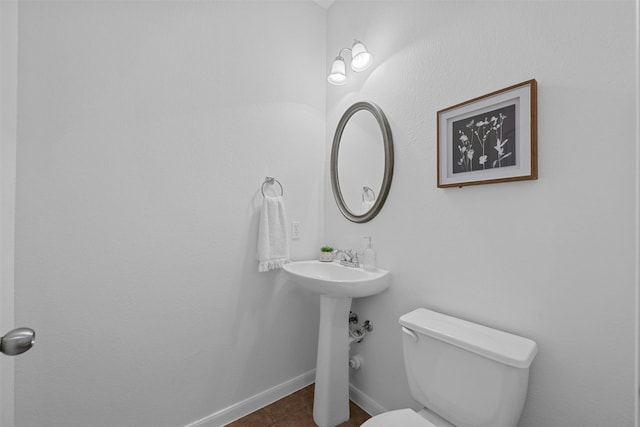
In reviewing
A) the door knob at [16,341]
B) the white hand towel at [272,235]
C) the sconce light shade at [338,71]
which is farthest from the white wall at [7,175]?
the sconce light shade at [338,71]

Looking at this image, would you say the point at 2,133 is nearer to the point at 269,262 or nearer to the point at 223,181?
the point at 223,181

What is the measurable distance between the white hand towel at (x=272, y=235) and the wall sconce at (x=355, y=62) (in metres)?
0.83

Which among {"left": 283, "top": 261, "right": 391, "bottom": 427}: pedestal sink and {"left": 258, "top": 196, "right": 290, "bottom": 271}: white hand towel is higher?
{"left": 258, "top": 196, "right": 290, "bottom": 271}: white hand towel

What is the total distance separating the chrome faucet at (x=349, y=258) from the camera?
1572 millimetres

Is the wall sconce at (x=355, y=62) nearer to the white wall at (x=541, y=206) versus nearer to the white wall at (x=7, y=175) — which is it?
the white wall at (x=541, y=206)

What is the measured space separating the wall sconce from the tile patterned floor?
6.58 feet

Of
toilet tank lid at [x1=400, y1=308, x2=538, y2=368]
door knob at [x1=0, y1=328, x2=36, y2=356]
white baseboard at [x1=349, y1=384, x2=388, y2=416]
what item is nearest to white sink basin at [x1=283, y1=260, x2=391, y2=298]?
toilet tank lid at [x1=400, y1=308, x2=538, y2=368]

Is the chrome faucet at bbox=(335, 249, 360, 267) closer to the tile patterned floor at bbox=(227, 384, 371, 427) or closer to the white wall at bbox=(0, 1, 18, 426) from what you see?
the tile patterned floor at bbox=(227, 384, 371, 427)

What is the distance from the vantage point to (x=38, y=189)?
3.39ft

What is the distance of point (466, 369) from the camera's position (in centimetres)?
91

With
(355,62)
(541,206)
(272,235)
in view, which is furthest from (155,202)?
(541,206)

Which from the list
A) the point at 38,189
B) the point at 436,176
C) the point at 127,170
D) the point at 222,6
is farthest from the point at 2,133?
the point at 436,176

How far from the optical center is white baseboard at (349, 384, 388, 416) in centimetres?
150

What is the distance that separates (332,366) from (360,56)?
68.6 inches
